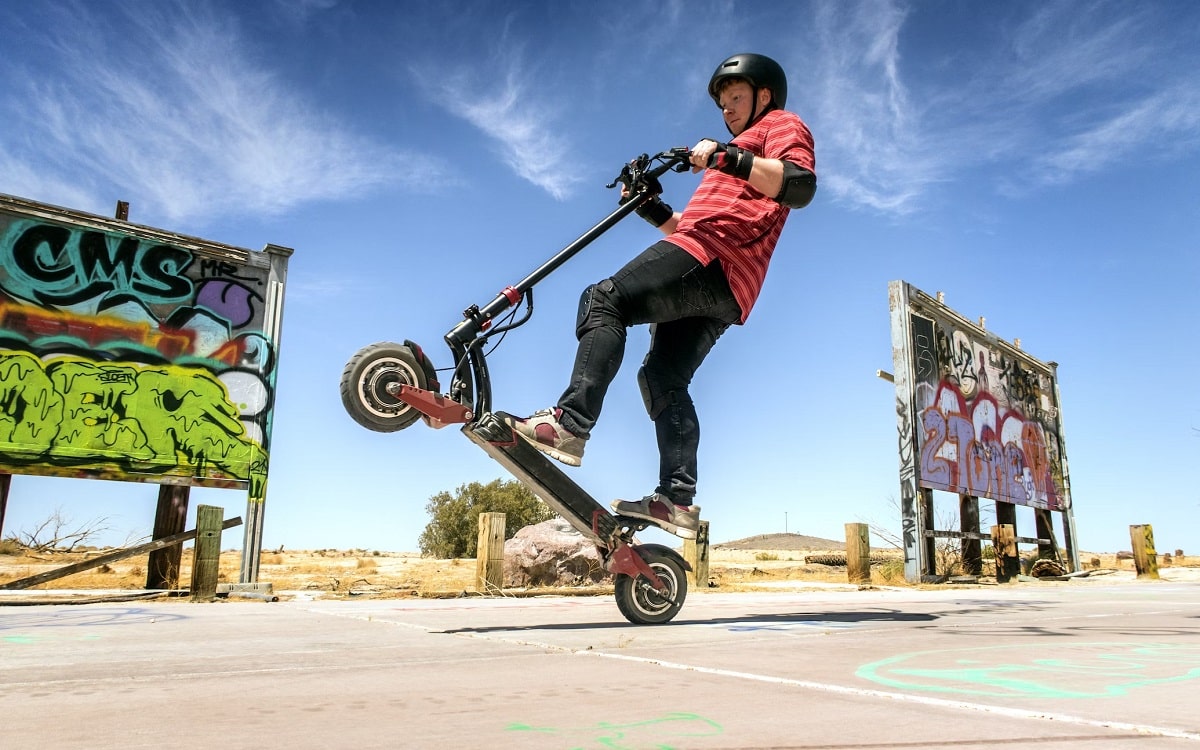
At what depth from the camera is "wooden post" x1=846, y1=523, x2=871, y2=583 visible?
10703mm

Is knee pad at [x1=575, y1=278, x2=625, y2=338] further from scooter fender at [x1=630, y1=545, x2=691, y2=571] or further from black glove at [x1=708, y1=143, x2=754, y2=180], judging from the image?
scooter fender at [x1=630, y1=545, x2=691, y2=571]

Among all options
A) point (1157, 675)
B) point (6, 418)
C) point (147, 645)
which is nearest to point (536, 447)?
point (147, 645)

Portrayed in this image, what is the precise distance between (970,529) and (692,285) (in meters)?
13.0

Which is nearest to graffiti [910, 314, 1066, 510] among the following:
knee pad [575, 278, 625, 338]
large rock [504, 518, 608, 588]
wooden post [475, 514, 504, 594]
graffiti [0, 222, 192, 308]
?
large rock [504, 518, 608, 588]

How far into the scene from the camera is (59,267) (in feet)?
32.1

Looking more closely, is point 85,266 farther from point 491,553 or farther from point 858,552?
point 858,552

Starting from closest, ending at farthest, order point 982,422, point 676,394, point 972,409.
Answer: point 676,394
point 972,409
point 982,422

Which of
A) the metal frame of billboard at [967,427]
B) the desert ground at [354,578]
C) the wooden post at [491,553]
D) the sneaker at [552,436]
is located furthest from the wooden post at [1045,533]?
the sneaker at [552,436]

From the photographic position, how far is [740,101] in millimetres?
3545

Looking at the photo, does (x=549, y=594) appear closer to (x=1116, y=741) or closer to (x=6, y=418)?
(x=1116, y=741)

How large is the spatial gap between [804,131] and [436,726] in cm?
293

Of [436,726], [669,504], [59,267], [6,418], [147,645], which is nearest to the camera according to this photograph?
[436,726]

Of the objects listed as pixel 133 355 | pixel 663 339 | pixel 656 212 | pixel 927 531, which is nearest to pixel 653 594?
pixel 663 339

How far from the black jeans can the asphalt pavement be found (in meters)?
0.84
